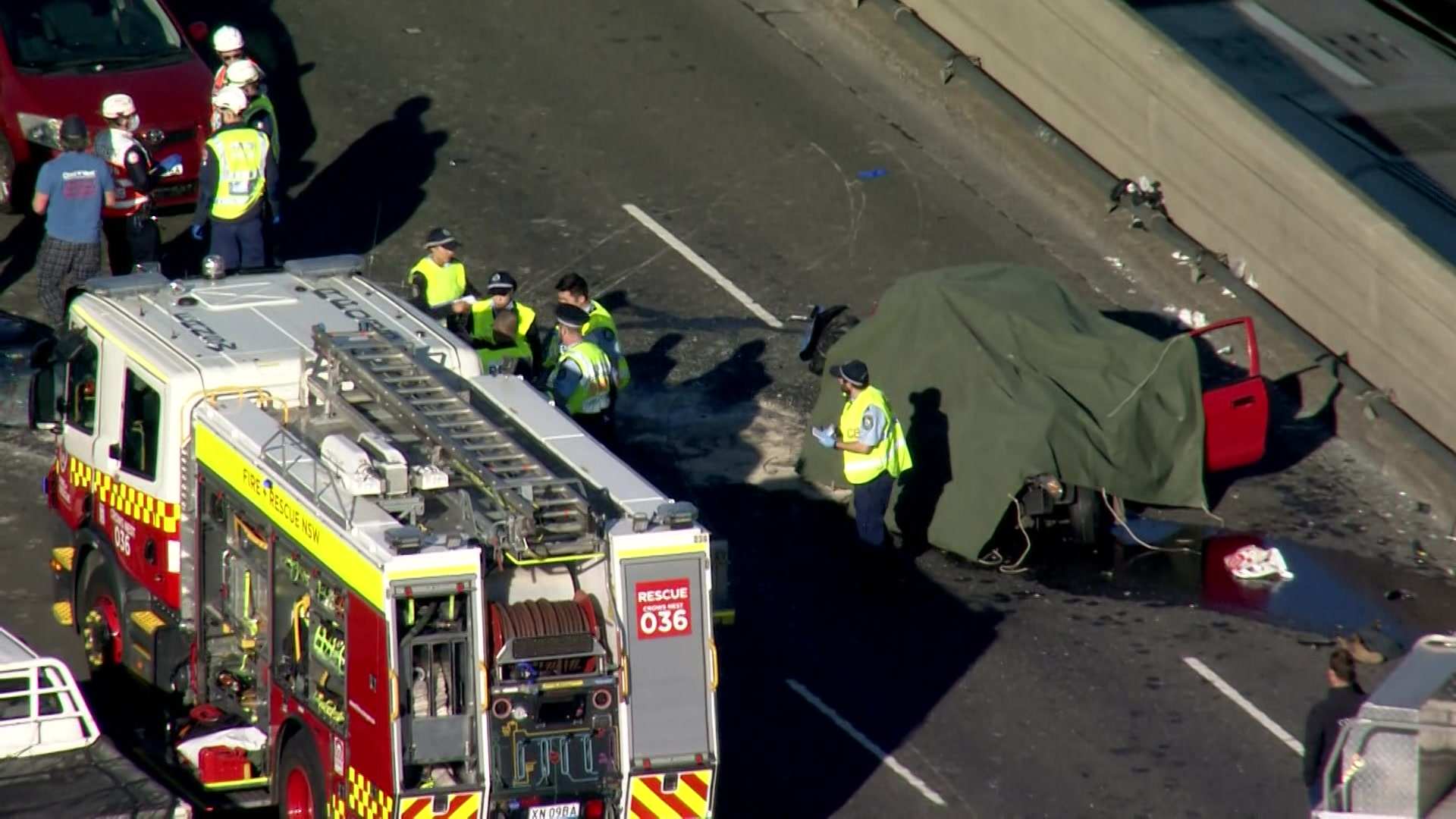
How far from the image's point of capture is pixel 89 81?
20.6 metres

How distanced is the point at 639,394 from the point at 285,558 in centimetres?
687

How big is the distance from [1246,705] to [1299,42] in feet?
41.2

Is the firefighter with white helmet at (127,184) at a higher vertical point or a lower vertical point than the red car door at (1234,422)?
higher

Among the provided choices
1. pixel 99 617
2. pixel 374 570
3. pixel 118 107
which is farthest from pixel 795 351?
pixel 374 570

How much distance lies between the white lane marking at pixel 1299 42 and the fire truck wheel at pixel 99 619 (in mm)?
15278

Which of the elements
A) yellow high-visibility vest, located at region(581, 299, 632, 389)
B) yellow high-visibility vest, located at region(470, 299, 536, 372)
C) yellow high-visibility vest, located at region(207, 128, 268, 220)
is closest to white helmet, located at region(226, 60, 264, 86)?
yellow high-visibility vest, located at region(207, 128, 268, 220)

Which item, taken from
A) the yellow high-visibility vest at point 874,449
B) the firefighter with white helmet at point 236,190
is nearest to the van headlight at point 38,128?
the firefighter with white helmet at point 236,190

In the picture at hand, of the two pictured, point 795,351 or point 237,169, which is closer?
point 237,169

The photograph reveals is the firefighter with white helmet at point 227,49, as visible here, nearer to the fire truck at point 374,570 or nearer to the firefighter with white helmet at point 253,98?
the firefighter with white helmet at point 253,98

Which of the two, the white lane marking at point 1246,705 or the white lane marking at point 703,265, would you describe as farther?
the white lane marking at point 703,265

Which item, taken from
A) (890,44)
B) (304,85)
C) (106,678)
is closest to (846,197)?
(890,44)

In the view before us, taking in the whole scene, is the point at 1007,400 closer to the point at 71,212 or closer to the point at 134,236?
Result: the point at 134,236

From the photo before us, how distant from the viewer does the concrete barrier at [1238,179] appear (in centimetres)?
1969

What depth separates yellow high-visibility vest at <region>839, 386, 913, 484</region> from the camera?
17.2 metres
